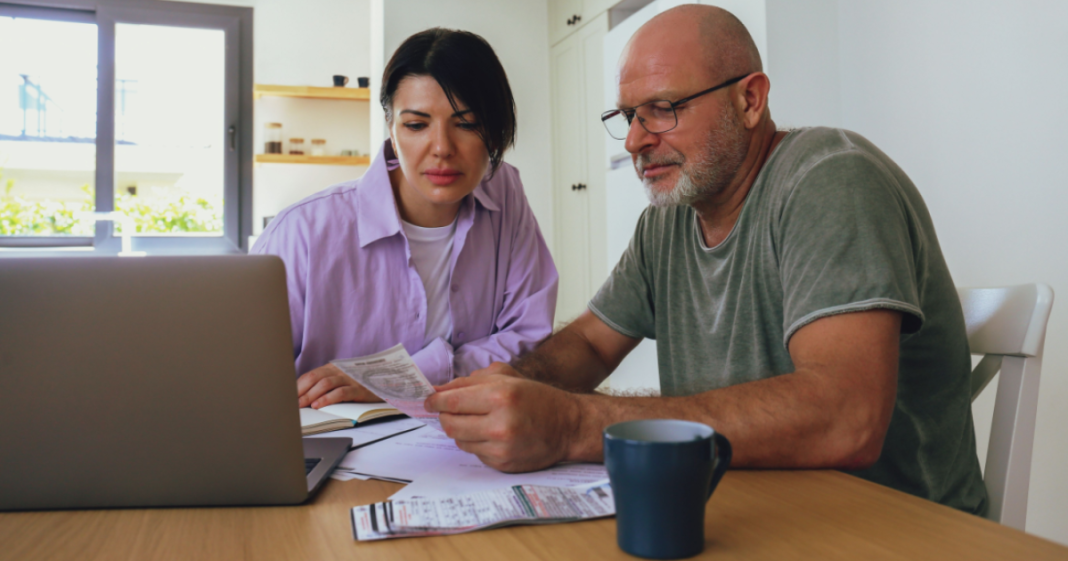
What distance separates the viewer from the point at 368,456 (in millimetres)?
787

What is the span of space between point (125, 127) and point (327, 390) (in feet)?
12.7

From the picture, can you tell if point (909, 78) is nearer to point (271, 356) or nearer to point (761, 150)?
point (761, 150)

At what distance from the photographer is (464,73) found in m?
1.33

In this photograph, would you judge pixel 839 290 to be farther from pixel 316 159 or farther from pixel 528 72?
pixel 316 159

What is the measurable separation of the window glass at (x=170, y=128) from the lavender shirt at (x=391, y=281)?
333cm

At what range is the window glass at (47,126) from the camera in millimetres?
4074

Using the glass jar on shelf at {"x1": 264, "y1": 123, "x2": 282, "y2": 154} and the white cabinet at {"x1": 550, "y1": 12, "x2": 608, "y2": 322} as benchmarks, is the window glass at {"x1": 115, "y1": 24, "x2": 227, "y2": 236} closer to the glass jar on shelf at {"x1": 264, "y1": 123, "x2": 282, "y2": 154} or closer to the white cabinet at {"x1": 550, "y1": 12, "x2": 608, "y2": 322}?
the glass jar on shelf at {"x1": 264, "y1": 123, "x2": 282, "y2": 154}

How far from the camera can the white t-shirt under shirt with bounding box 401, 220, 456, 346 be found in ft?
4.74

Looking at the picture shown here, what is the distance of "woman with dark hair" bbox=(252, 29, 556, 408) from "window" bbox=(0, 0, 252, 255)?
3288 mm

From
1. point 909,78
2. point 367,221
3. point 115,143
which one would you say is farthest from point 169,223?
point 909,78

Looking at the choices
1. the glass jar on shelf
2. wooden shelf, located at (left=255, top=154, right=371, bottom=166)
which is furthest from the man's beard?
the glass jar on shelf

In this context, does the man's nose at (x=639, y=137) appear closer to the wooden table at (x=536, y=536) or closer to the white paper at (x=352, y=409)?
the white paper at (x=352, y=409)

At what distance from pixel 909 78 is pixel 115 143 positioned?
4152 mm

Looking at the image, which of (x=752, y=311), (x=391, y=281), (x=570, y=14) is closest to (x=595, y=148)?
(x=570, y=14)
